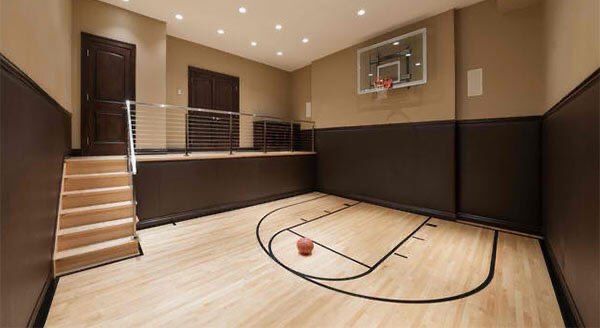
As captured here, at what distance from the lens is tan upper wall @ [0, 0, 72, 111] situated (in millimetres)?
1474

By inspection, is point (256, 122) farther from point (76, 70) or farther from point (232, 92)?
point (76, 70)

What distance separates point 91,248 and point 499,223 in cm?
560

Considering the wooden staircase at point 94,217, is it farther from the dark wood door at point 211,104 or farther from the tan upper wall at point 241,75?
the tan upper wall at point 241,75

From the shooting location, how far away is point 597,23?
1.60 meters

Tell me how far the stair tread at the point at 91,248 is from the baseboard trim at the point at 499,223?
5.06m

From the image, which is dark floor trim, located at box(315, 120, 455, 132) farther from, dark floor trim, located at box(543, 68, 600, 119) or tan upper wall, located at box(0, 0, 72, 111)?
tan upper wall, located at box(0, 0, 72, 111)

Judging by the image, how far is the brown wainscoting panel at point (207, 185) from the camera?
3.68 m

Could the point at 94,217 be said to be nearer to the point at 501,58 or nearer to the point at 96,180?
the point at 96,180

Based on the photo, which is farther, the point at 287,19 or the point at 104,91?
the point at 287,19

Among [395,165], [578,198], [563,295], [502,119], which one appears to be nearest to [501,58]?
[502,119]

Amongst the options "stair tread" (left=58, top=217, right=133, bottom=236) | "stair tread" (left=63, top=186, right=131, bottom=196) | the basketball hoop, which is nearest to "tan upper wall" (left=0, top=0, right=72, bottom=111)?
"stair tread" (left=63, top=186, right=131, bottom=196)

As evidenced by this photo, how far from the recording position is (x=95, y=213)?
287cm

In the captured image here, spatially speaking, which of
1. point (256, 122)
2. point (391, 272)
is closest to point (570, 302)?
point (391, 272)

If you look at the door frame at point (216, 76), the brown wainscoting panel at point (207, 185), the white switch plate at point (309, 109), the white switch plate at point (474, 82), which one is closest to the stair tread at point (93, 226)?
the brown wainscoting panel at point (207, 185)
